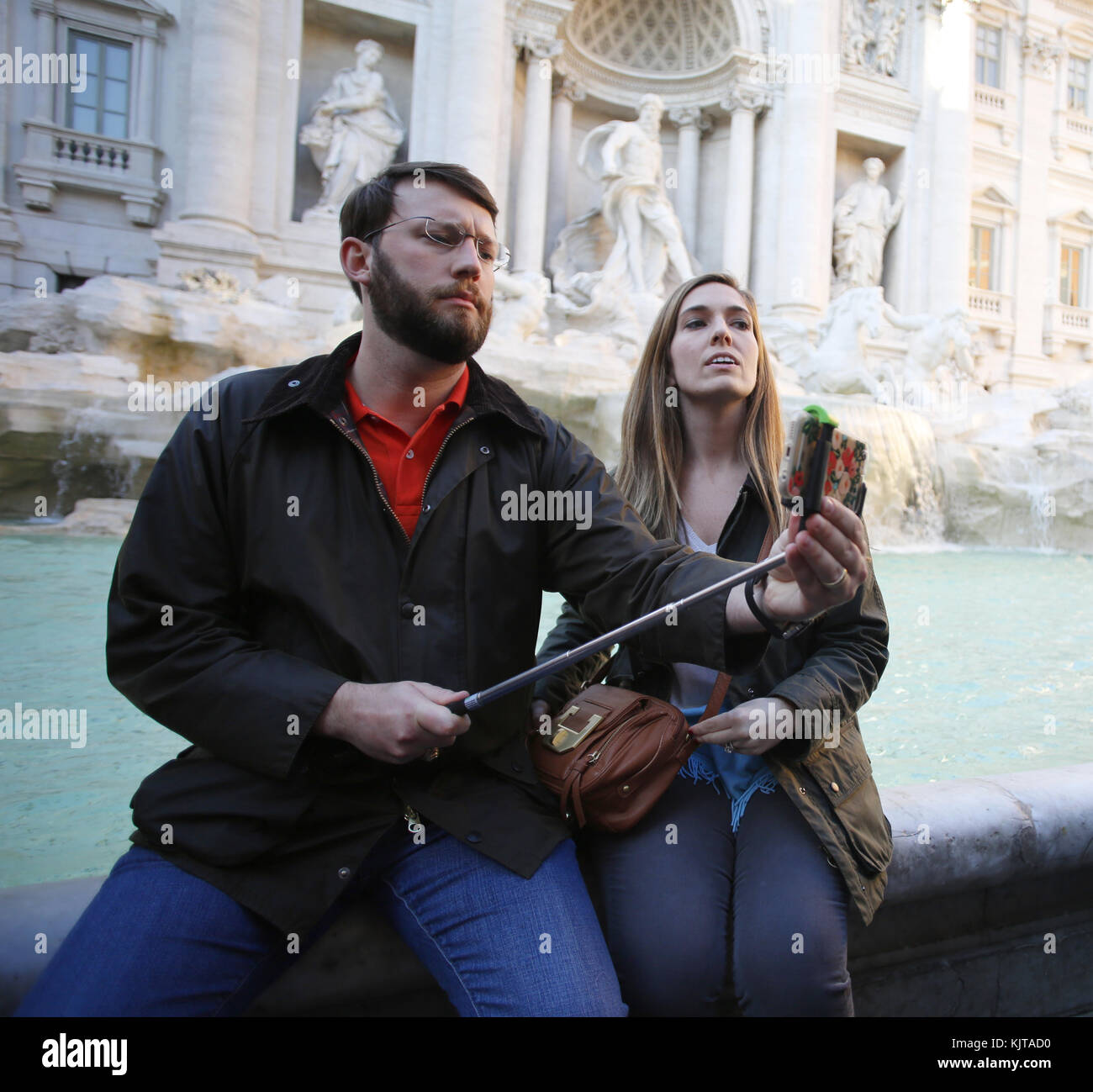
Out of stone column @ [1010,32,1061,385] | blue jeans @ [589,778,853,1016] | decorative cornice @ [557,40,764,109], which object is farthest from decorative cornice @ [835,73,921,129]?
blue jeans @ [589,778,853,1016]

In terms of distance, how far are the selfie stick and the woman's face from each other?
2.45 ft

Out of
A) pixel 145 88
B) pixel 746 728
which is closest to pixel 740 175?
pixel 145 88

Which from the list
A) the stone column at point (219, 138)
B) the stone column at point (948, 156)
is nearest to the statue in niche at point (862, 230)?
the stone column at point (948, 156)

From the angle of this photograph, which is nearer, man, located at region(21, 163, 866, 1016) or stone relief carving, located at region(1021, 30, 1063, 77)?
man, located at region(21, 163, 866, 1016)

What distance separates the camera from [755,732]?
1488mm

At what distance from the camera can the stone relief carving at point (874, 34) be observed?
57.4ft

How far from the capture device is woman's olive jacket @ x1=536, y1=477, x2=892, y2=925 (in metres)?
1.50

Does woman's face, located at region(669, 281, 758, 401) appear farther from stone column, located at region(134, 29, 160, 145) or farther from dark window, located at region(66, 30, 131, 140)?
dark window, located at region(66, 30, 131, 140)

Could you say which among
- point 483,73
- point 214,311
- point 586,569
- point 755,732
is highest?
point 483,73

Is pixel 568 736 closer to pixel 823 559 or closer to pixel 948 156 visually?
pixel 823 559

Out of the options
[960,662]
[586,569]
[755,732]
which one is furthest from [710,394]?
[960,662]

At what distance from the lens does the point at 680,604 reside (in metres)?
1.25
